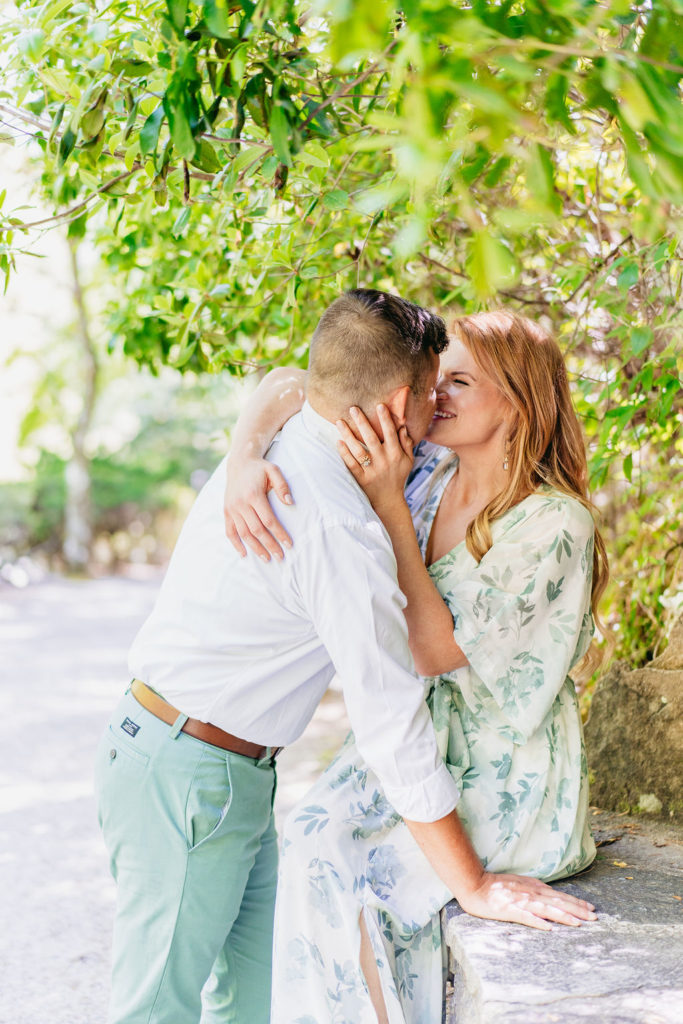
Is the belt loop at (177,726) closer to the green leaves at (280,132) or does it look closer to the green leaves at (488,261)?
the green leaves at (280,132)

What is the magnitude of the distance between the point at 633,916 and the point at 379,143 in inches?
76.1

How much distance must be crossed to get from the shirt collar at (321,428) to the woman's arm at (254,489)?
0.13m

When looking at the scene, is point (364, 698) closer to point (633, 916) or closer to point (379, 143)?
point (633, 916)

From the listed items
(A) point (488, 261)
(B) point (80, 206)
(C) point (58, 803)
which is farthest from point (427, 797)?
(C) point (58, 803)

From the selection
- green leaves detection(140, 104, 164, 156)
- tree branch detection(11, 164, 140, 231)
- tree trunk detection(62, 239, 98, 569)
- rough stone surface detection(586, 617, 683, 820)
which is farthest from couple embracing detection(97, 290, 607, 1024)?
tree trunk detection(62, 239, 98, 569)

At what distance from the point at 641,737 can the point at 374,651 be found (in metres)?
1.82

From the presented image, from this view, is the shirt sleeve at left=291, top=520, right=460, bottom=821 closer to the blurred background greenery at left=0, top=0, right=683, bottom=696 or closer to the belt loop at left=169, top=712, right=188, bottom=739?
the belt loop at left=169, top=712, right=188, bottom=739

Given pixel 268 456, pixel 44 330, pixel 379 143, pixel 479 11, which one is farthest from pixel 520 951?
pixel 44 330

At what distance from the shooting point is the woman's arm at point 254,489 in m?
2.17

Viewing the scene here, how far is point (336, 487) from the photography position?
220 centimetres

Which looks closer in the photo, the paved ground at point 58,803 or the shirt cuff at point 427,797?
the shirt cuff at point 427,797

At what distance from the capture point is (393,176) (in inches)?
102

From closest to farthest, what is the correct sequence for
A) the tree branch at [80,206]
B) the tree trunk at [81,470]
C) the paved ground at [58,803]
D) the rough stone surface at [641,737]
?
the tree branch at [80,206] → the rough stone surface at [641,737] → the paved ground at [58,803] → the tree trunk at [81,470]

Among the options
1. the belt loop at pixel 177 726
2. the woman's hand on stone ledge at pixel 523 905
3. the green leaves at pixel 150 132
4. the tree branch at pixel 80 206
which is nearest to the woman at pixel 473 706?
the woman's hand on stone ledge at pixel 523 905
